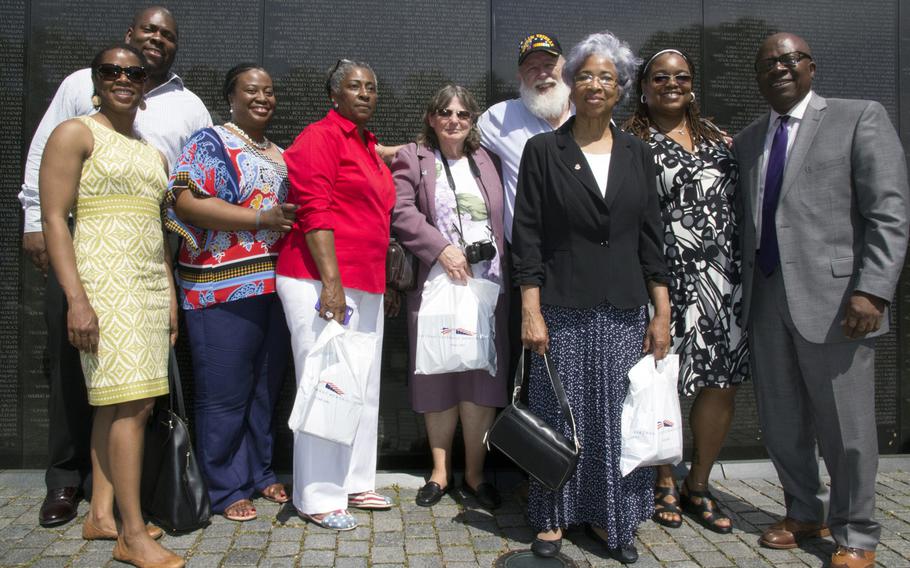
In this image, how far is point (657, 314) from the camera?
10.7 feet

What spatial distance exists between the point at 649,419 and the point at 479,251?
4.16 feet

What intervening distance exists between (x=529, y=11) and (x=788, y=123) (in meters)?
2.15

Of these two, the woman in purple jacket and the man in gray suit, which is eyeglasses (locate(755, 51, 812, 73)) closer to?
the man in gray suit

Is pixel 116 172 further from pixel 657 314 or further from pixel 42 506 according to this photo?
pixel 657 314

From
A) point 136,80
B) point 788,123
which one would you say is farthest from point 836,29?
point 136,80

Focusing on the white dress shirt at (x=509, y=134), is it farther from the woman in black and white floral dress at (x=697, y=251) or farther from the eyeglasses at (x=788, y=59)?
the eyeglasses at (x=788, y=59)

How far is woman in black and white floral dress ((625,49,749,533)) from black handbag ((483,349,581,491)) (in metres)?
0.89

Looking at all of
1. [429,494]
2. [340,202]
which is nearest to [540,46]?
[340,202]

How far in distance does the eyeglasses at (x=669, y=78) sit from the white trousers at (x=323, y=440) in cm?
197

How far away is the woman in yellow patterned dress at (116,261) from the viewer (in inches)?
116

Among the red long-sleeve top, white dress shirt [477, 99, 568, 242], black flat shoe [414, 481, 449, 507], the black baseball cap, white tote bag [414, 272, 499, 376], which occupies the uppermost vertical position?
the black baseball cap

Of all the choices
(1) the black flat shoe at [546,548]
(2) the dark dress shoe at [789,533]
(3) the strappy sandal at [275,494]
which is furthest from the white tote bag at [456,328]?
(2) the dark dress shoe at [789,533]

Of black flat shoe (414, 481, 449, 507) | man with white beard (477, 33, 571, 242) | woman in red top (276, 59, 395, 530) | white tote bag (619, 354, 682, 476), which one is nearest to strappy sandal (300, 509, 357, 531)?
woman in red top (276, 59, 395, 530)

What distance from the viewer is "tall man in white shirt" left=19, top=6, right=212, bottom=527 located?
3.76m
